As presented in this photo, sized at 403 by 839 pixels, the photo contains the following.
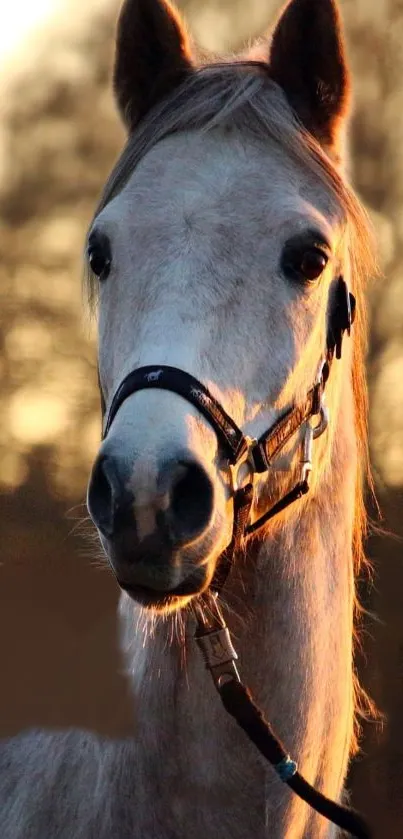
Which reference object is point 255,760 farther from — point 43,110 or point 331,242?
point 43,110

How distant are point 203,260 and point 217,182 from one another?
0.94ft

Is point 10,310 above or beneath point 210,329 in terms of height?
beneath

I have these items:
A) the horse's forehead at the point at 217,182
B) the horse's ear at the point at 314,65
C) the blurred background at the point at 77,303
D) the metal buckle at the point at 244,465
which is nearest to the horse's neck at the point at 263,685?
the metal buckle at the point at 244,465

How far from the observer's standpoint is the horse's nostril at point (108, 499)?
220cm

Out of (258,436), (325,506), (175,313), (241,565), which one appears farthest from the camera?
(325,506)

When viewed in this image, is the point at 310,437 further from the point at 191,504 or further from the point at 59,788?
the point at 59,788

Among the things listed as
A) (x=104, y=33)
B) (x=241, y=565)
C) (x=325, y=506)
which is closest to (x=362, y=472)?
(x=325, y=506)

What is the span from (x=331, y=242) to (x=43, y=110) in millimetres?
9630

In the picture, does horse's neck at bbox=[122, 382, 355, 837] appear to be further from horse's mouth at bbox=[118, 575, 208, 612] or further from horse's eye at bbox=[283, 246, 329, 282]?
horse's eye at bbox=[283, 246, 329, 282]

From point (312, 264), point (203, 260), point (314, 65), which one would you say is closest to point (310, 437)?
point (312, 264)

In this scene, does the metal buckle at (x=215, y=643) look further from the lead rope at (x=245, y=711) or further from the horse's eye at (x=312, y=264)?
the horse's eye at (x=312, y=264)

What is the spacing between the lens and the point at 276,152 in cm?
291

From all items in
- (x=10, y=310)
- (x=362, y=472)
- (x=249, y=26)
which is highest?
(x=249, y=26)

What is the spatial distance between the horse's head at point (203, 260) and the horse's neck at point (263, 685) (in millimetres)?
340
